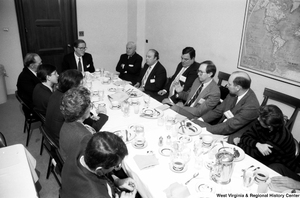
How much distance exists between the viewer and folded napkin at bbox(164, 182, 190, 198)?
162 cm

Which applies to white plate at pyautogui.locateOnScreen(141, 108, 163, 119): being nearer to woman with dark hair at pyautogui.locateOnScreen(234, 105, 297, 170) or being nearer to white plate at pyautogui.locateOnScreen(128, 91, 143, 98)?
white plate at pyautogui.locateOnScreen(128, 91, 143, 98)

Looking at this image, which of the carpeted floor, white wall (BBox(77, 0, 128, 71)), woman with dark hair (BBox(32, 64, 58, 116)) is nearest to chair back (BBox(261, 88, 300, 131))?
woman with dark hair (BBox(32, 64, 58, 116))

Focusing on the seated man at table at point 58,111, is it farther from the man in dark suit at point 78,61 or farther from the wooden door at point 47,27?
the wooden door at point 47,27

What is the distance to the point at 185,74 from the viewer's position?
403 centimetres

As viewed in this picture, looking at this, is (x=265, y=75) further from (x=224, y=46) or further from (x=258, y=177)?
(x=258, y=177)

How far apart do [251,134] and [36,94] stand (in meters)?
2.62

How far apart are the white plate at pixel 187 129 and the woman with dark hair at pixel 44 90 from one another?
170 cm

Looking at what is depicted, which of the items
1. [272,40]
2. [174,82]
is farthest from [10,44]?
[272,40]

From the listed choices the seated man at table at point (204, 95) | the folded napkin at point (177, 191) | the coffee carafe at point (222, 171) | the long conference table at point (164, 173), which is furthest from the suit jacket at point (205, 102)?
the folded napkin at point (177, 191)

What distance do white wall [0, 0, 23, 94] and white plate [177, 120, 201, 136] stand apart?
464 centimetres

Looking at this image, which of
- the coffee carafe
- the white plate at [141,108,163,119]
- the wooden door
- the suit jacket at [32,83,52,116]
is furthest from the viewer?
the wooden door

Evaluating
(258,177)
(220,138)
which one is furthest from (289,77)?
(258,177)

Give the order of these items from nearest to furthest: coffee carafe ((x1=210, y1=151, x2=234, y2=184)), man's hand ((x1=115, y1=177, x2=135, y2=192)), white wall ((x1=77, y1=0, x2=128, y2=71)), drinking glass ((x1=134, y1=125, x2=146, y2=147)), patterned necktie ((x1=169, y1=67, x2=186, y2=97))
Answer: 1. coffee carafe ((x1=210, y1=151, x2=234, y2=184))
2. man's hand ((x1=115, y1=177, x2=135, y2=192))
3. drinking glass ((x1=134, y1=125, x2=146, y2=147))
4. patterned necktie ((x1=169, y1=67, x2=186, y2=97))
5. white wall ((x1=77, y1=0, x2=128, y2=71))

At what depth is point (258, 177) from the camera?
176 centimetres
